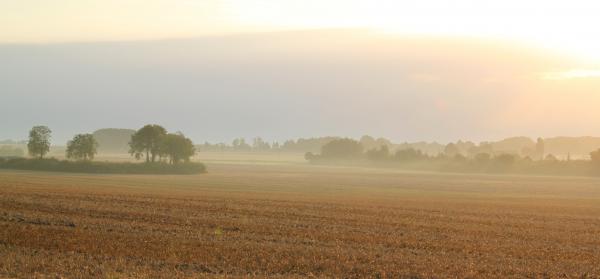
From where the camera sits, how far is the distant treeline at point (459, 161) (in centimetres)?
12726

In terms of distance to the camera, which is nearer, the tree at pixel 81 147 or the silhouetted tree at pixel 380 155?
the tree at pixel 81 147

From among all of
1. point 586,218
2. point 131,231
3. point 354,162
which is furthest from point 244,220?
Result: point 354,162

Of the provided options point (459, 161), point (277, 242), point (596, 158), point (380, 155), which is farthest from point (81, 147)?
point (596, 158)

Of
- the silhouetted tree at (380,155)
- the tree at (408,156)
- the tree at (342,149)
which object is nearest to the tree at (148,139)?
the tree at (408,156)

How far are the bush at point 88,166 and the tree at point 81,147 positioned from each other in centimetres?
778

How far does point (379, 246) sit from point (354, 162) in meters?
160

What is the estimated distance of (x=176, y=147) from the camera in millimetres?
105938

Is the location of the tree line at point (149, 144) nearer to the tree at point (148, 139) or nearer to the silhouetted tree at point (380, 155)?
the tree at point (148, 139)

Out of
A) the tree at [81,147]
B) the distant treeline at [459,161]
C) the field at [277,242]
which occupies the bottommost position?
the field at [277,242]

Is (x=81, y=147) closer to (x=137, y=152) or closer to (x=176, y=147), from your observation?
(x=137, y=152)

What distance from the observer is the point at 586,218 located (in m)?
38.6

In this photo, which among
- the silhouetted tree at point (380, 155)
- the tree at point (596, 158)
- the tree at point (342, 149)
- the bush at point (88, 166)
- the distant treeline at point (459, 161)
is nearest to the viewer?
the bush at point (88, 166)

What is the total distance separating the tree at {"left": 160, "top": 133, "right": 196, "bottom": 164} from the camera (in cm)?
10519

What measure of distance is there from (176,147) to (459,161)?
225 ft
